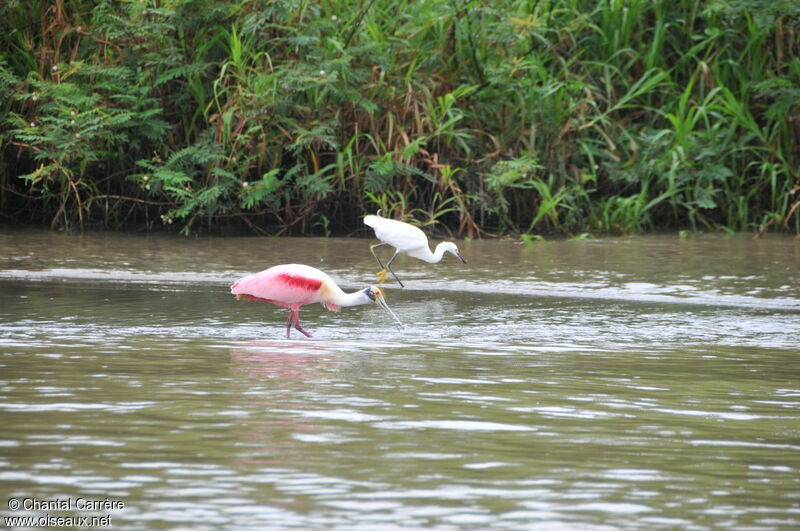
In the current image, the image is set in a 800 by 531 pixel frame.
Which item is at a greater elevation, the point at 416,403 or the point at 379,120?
the point at 379,120

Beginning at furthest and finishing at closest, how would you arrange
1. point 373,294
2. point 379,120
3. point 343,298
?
point 379,120 < point 343,298 < point 373,294

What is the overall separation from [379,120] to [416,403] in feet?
24.5

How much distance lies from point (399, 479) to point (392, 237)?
20.2 ft

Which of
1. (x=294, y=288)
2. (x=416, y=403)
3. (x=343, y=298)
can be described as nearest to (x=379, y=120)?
(x=343, y=298)

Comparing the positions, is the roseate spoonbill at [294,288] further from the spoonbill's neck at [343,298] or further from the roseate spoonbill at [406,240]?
the roseate spoonbill at [406,240]

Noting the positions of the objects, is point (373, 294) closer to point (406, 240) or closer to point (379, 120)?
point (406, 240)

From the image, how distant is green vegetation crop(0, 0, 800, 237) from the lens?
1182 cm

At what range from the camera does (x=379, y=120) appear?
1218 cm

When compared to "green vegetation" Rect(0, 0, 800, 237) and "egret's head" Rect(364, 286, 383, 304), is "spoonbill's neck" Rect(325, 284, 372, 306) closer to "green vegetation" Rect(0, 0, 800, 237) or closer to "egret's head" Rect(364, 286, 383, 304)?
"egret's head" Rect(364, 286, 383, 304)

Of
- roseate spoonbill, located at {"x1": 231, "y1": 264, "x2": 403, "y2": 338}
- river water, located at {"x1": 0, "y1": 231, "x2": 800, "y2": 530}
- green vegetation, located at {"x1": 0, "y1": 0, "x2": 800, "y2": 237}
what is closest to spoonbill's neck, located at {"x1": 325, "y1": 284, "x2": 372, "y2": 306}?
roseate spoonbill, located at {"x1": 231, "y1": 264, "x2": 403, "y2": 338}

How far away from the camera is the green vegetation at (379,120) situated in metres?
11.8

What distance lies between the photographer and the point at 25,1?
42.3 feet

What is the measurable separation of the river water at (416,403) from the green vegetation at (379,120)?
243cm

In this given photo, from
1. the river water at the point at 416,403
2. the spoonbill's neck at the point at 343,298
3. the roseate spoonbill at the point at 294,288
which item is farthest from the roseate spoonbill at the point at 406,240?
the roseate spoonbill at the point at 294,288
